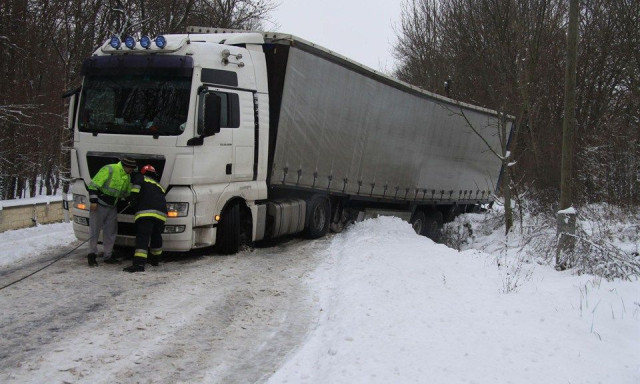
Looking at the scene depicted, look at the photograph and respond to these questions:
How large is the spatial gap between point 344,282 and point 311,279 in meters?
0.62

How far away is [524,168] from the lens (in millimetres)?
20250

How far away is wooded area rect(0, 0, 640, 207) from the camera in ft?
46.5

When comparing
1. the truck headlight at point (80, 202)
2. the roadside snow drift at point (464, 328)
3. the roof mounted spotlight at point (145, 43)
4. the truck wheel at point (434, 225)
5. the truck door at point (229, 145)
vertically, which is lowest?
the truck wheel at point (434, 225)

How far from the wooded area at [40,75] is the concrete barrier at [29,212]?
236 cm

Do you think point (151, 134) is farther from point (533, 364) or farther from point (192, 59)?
point (533, 364)

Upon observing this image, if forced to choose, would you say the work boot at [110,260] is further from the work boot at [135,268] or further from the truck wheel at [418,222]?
the truck wheel at [418,222]

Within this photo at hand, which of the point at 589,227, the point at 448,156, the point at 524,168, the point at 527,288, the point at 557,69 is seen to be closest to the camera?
the point at 527,288

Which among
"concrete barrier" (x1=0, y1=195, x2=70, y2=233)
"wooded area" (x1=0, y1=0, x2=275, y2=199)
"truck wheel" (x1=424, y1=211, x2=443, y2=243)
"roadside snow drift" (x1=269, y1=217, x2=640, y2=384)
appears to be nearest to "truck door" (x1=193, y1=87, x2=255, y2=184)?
"roadside snow drift" (x1=269, y1=217, x2=640, y2=384)

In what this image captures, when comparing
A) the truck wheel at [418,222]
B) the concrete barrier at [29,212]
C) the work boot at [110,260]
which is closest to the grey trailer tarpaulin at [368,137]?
the truck wheel at [418,222]

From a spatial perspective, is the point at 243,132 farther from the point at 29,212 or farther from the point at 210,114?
the point at 29,212

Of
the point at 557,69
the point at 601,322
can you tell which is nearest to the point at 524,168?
the point at 557,69

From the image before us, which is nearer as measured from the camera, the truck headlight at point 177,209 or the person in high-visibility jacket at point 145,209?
the person in high-visibility jacket at point 145,209

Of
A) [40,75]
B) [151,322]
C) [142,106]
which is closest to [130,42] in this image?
[142,106]

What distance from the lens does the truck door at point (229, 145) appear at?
7.88m
